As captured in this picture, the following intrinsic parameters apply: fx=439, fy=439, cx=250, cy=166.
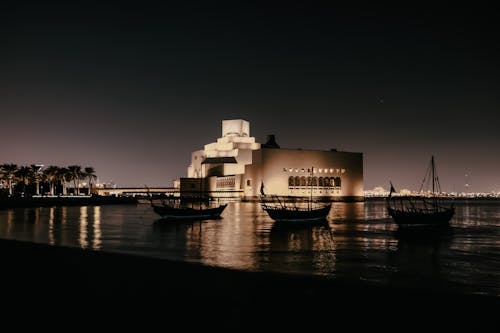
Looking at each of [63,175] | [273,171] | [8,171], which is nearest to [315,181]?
[273,171]

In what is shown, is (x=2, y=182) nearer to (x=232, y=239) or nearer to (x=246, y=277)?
(x=232, y=239)

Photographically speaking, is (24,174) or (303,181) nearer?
(24,174)

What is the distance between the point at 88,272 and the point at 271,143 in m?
135

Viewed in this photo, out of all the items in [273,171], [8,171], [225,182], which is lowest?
[225,182]

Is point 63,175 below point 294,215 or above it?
above

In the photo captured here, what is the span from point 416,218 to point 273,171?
88.0 metres

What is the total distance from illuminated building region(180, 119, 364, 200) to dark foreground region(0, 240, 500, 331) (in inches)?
4183

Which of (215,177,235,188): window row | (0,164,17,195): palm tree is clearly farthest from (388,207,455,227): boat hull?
(215,177,235,188): window row

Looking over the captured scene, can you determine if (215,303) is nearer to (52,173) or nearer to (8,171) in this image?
(8,171)

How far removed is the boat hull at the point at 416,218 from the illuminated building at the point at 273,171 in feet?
269

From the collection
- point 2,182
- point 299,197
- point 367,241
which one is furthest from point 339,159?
point 367,241

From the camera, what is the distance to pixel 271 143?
145875 millimetres

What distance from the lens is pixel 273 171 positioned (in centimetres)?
12294

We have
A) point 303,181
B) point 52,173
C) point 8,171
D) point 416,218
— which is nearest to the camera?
point 416,218
